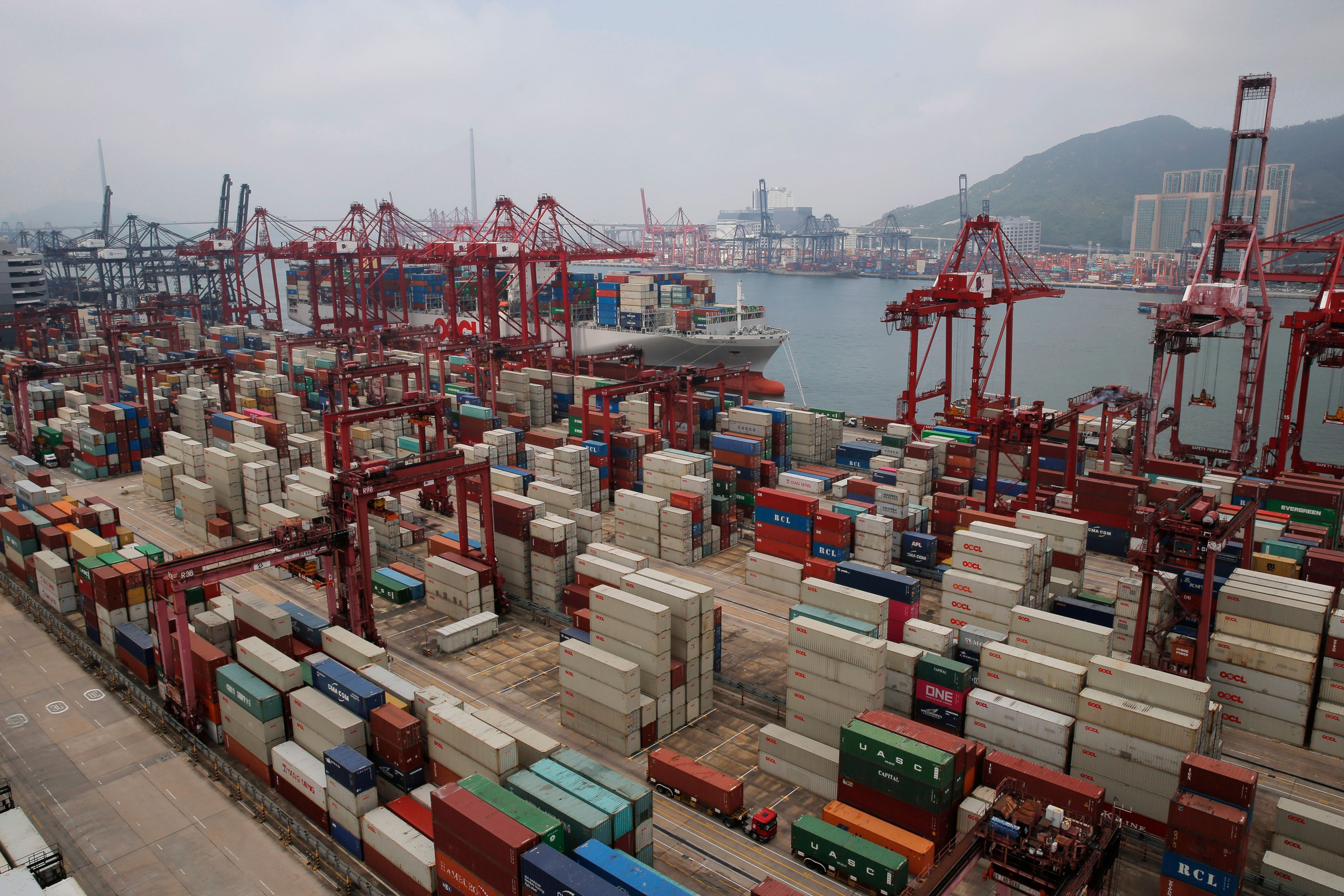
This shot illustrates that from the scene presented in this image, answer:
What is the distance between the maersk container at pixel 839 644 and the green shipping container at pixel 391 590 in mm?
18217

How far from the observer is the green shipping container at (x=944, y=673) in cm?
2436

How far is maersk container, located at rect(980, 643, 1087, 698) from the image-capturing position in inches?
922

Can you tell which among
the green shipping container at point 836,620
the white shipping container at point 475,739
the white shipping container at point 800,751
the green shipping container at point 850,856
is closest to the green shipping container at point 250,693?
the white shipping container at point 475,739

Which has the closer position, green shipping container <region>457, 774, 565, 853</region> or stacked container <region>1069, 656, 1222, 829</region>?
green shipping container <region>457, 774, 565, 853</region>

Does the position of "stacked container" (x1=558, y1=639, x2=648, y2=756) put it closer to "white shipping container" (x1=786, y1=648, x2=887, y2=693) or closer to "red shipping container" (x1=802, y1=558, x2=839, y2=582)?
"white shipping container" (x1=786, y1=648, x2=887, y2=693)

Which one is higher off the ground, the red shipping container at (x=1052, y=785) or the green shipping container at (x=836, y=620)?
the green shipping container at (x=836, y=620)

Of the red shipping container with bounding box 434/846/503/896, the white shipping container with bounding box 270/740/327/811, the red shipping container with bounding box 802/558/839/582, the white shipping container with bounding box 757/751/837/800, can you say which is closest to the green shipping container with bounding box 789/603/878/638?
the white shipping container with bounding box 757/751/837/800

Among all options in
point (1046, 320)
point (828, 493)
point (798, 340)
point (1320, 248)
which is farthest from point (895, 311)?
point (1046, 320)

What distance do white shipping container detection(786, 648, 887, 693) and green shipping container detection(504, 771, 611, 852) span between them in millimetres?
8310

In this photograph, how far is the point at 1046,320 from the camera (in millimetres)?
148750

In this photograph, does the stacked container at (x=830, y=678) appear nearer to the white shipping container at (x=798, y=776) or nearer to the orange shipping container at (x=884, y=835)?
the white shipping container at (x=798, y=776)

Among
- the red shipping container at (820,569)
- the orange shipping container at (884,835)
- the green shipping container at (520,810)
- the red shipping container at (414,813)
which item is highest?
the green shipping container at (520,810)

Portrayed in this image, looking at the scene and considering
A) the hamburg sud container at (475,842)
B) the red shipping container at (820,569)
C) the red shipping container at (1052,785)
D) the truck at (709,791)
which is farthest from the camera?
the red shipping container at (820,569)

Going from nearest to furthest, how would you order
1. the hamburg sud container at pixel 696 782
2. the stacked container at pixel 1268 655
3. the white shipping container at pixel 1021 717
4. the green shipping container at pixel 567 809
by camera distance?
the green shipping container at pixel 567 809
the hamburg sud container at pixel 696 782
the white shipping container at pixel 1021 717
the stacked container at pixel 1268 655
